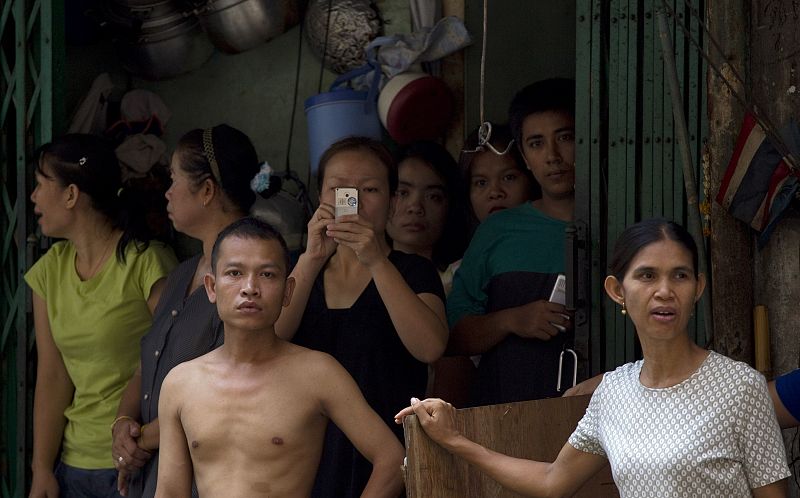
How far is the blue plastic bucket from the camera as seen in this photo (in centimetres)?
516

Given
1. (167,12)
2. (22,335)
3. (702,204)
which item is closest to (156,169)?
(167,12)

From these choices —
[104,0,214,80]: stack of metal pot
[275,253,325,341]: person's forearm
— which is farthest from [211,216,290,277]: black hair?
[104,0,214,80]: stack of metal pot

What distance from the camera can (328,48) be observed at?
17.8ft

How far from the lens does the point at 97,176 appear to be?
4.46 metres

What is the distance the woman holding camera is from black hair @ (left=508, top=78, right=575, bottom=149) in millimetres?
577

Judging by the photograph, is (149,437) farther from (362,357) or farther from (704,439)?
(704,439)

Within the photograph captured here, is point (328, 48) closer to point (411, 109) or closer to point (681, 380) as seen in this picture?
point (411, 109)

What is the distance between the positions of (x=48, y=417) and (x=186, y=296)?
93 centimetres

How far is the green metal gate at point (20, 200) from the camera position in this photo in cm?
475

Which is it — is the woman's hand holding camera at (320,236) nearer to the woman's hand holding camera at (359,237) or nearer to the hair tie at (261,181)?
the woman's hand holding camera at (359,237)

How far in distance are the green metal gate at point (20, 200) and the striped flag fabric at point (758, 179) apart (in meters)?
2.70

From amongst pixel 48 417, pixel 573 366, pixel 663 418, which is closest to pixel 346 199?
pixel 573 366

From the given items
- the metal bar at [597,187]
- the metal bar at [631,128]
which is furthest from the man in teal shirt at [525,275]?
the metal bar at [631,128]

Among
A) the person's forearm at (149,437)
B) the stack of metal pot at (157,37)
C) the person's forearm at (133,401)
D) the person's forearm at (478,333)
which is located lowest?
the person's forearm at (149,437)
